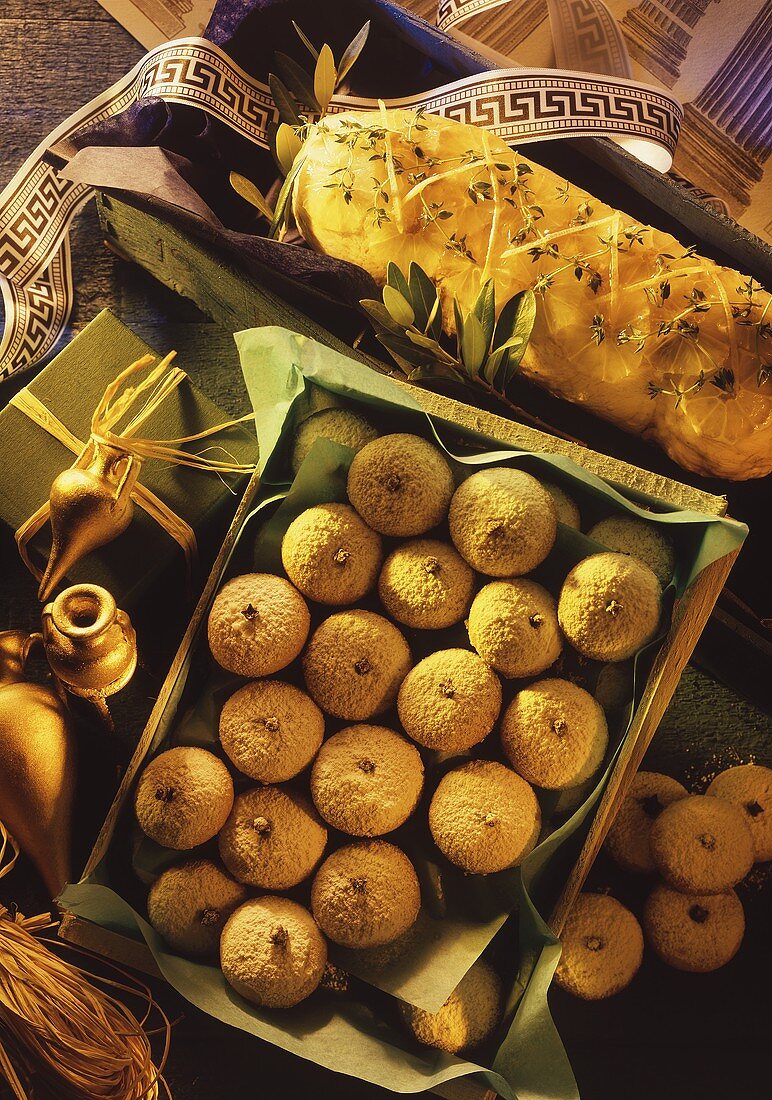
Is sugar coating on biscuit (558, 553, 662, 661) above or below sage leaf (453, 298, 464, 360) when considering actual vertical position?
below

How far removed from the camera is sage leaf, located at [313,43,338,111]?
0.96m

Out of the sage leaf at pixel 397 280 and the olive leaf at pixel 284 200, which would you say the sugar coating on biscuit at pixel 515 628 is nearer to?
the sage leaf at pixel 397 280

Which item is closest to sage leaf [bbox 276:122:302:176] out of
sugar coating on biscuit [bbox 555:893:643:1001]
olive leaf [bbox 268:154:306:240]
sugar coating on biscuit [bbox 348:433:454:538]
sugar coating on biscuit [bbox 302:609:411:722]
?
olive leaf [bbox 268:154:306:240]

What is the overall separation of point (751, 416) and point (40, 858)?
705 millimetres

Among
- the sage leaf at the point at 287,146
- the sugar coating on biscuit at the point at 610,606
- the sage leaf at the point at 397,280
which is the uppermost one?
the sage leaf at the point at 287,146

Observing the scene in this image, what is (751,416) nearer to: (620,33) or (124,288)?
(620,33)

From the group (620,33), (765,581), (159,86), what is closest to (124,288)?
(159,86)

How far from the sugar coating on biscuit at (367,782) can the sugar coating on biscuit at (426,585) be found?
0.29ft

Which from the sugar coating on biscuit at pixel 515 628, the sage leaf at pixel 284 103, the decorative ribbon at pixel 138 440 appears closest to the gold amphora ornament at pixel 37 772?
the decorative ribbon at pixel 138 440

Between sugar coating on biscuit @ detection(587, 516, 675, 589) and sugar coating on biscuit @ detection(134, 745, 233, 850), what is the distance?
33 cm

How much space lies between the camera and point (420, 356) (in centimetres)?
88

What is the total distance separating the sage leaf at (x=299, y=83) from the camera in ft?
3.28

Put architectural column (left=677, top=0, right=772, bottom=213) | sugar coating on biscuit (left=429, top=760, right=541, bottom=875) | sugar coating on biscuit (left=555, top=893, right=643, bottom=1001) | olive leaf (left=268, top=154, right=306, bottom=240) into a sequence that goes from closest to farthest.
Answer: sugar coating on biscuit (left=429, top=760, right=541, bottom=875), sugar coating on biscuit (left=555, top=893, right=643, bottom=1001), olive leaf (left=268, top=154, right=306, bottom=240), architectural column (left=677, top=0, right=772, bottom=213)

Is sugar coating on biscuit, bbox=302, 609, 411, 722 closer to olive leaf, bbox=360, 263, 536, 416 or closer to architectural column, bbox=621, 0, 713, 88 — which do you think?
olive leaf, bbox=360, 263, 536, 416
